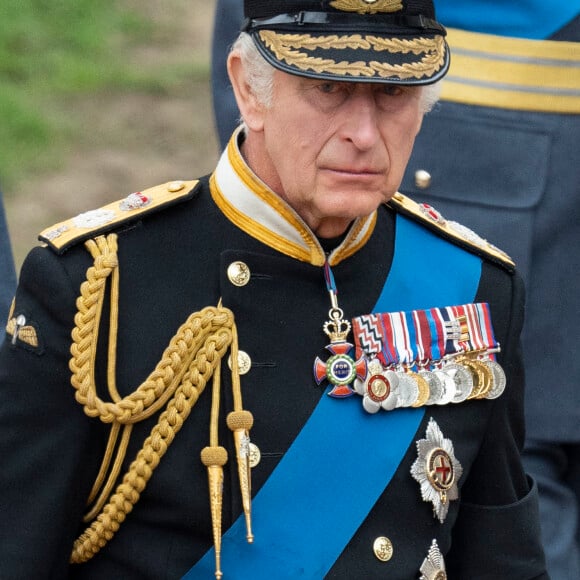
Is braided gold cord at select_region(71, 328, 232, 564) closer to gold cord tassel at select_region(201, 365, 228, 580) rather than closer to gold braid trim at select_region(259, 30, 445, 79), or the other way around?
gold cord tassel at select_region(201, 365, 228, 580)

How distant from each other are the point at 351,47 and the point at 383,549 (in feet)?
2.91

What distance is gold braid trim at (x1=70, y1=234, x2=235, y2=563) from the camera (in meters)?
3.34

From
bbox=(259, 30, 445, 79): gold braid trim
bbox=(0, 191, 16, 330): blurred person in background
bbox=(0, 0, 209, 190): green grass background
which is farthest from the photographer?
bbox=(0, 0, 209, 190): green grass background

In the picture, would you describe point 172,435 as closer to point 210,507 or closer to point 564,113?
point 210,507

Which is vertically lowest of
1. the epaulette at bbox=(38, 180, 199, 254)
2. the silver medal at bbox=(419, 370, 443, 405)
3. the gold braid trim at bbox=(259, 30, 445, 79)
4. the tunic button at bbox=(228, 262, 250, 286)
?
the silver medal at bbox=(419, 370, 443, 405)

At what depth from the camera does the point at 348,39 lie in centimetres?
334

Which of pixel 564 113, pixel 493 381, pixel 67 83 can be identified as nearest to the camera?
pixel 493 381

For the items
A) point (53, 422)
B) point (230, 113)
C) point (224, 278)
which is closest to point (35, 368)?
point (53, 422)

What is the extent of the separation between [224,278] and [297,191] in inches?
8.4

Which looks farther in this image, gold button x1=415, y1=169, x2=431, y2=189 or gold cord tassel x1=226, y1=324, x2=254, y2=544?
gold button x1=415, y1=169, x2=431, y2=189

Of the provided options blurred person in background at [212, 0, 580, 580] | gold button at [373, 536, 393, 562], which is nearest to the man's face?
gold button at [373, 536, 393, 562]

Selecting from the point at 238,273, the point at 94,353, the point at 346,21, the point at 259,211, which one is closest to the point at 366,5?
the point at 346,21

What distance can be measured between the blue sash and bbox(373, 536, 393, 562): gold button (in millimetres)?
53

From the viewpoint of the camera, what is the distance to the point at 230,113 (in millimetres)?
4754
